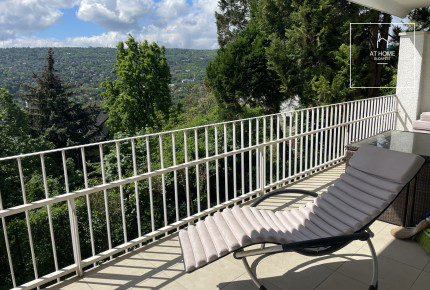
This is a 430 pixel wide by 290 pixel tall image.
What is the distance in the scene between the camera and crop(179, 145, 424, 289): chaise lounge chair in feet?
7.02

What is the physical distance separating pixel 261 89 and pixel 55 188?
12703 millimetres

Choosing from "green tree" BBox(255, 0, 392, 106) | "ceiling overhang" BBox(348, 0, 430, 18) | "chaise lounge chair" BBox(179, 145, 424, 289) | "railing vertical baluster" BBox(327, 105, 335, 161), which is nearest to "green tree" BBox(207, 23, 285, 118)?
"green tree" BBox(255, 0, 392, 106)

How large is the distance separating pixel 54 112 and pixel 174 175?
98.7 ft

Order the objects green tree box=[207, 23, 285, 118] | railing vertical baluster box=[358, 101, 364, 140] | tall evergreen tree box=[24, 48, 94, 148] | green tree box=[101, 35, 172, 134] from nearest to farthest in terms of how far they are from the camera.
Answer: railing vertical baluster box=[358, 101, 364, 140] → green tree box=[207, 23, 285, 118] → green tree box=[101, 35, 172, 134] → tall evergreen tree box=[24, 48, 94, 148]

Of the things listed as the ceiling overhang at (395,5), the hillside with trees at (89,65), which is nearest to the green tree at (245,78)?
the ceiling overhang at (395,5)

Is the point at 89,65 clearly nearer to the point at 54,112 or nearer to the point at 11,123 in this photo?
the point at 54,112

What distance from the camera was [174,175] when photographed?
11.1 feet

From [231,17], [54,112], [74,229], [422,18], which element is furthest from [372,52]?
[54,112]

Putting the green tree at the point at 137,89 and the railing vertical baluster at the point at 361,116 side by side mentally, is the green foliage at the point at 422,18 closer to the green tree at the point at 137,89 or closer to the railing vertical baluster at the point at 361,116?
the railing vertical baluster at the point at 361,116

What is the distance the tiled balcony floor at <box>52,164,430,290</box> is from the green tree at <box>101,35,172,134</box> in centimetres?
2367

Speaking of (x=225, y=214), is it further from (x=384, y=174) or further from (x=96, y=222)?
(x=96, y=222)

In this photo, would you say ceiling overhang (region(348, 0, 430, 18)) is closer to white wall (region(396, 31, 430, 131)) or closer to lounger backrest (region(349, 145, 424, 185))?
white wall (region(396, 31, 430, 131))

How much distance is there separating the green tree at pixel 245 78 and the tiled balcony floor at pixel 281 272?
618 inches

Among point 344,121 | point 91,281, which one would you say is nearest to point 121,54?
point 344,121
